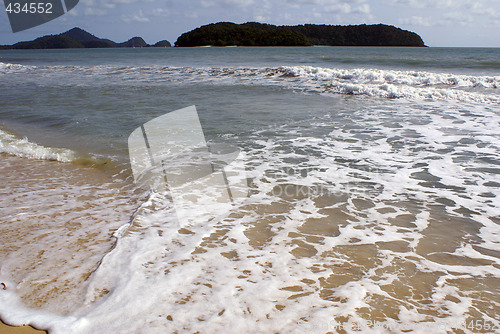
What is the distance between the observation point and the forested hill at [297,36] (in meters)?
77.9

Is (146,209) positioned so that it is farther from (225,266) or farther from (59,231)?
(225,266)

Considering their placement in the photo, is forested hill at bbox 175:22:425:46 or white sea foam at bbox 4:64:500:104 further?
forested hill at bbox 175:22:425:46

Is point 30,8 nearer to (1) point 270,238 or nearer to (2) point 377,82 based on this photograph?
(1) point 270,238

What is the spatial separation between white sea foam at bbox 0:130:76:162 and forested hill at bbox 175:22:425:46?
75.9 meters

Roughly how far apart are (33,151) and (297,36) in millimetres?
81856

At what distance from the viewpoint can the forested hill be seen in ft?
255

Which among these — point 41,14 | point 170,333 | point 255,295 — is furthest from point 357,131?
point 41,14

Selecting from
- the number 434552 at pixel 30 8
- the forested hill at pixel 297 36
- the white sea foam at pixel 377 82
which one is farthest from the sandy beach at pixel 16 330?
the forested hill at pixel 297 36

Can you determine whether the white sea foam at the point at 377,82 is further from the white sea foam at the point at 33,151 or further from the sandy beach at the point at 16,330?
the sandy beach at the point at 16,330

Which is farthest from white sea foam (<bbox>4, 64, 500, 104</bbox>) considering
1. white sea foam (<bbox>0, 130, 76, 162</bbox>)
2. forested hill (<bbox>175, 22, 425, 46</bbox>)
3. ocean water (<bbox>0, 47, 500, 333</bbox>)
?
forested hill (<bbox>175, 22, 425, 46</bbox>)

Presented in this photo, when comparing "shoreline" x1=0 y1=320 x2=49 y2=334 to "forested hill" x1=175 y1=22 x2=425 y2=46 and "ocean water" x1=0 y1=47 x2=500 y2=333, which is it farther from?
"forested hill" x1=175 y1=22 x2=425 y2=46

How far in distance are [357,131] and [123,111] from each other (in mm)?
5159

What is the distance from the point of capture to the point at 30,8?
23.5 ft

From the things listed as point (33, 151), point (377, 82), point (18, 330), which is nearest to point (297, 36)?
point (377, 82)
